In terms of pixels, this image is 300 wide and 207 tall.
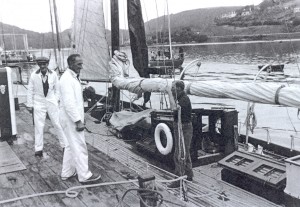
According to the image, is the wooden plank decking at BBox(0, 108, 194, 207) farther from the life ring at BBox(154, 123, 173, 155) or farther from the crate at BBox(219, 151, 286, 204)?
the crate at BBox(219, 151, 286, 204)

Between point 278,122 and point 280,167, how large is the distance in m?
16.4

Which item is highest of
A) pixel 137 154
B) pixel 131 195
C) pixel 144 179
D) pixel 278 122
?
pixel 144 179

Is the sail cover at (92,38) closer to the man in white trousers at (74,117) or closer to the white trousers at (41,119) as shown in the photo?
the white trousers at (41,119)

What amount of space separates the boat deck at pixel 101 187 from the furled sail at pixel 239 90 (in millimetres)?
1501

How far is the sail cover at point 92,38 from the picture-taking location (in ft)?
37.5

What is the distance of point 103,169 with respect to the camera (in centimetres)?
559

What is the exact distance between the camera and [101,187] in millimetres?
4832

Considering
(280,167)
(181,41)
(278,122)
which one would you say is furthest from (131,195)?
(181,41)

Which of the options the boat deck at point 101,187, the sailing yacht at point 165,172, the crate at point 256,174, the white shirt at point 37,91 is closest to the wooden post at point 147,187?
the sailing yacht at point 165,172

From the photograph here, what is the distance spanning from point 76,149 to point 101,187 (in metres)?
0.60

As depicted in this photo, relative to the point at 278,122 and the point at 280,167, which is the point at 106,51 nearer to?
the point at 280,167

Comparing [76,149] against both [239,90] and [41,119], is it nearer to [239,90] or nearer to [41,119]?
[41,119]

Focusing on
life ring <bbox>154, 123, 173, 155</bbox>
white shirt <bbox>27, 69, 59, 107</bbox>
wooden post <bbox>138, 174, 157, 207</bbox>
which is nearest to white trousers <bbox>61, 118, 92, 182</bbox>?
wooden post <bbox>138, 174, 157, 207</bbox>

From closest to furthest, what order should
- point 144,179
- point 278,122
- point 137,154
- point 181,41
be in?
point 144,179 → point 137,154 → point 278,122 → point 181,41
